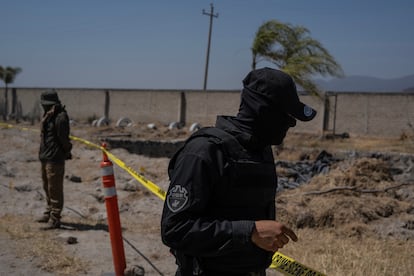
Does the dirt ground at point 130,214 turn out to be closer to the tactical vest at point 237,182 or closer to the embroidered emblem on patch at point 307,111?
the tactical vest at point 237,182

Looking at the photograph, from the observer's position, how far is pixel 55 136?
6.15m

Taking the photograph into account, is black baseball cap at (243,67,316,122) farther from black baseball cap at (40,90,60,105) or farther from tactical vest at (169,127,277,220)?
black baseball cap at (40,90,60,105)

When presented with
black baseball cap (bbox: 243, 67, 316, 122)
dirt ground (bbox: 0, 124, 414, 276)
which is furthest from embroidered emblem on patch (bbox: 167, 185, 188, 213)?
dirt ground (bbox: 0, 124, 414, 276)

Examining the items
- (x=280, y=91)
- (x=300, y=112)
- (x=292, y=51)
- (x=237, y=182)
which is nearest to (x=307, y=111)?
(x=300, y=112)

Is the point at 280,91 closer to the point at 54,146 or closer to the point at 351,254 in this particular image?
the point at 351,254

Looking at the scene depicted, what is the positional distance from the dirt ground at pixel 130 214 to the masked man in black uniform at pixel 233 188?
2.39 metres

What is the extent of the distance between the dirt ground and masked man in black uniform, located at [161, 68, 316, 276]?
2.39 meters

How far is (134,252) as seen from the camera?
16.4 ft

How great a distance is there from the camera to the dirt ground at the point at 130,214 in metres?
4.64

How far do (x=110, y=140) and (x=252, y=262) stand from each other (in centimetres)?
1453

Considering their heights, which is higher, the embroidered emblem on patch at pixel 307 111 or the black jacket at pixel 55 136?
the embroidered emblem on patch at pixel 307 111

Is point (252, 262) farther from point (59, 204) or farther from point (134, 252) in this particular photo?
point (59, 204)

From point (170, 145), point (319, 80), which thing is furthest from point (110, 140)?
point (319, 80)

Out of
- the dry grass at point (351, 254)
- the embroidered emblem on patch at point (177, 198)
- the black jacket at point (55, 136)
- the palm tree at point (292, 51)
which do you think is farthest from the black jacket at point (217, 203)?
the palm tree at point (292, 51)
